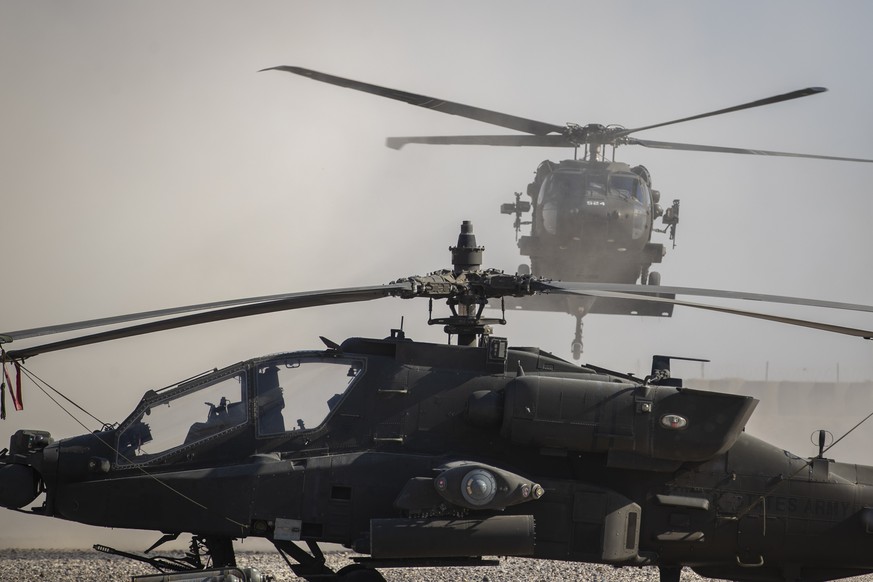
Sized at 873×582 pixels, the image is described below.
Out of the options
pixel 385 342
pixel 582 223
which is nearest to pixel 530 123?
pixel 582 223

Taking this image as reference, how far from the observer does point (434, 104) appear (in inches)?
532

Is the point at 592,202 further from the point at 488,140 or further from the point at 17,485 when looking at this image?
the point at 17,485

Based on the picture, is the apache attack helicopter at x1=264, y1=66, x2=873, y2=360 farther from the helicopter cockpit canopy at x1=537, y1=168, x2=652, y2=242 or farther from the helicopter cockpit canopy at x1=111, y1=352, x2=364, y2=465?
the helicopter cockpit canopy at x1=111, y1=352, x2=364, y2=465

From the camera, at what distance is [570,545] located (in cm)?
833

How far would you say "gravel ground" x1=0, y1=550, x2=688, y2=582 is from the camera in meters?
10.7

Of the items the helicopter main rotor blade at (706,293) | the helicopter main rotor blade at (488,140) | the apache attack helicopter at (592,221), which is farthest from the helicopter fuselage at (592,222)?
the helicopter main rotor blade at (706,293)

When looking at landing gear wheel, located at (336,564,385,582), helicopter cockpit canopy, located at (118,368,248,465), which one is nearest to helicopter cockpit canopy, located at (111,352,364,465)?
helicopter cockpit canopy, located at (118,368,248,465)

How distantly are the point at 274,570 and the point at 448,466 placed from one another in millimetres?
4098

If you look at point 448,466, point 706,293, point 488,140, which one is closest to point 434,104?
point 488,140

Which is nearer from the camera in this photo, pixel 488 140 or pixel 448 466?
pixel 448 466

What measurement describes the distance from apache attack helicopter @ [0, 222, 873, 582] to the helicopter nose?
0.05 feet

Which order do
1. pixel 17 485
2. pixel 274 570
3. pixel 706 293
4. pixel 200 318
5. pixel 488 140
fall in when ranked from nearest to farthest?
1. pixel 706 293
2. pixel 200 318
3. pixel 17 485
4. pixel 274 570
5. pixel 488 140

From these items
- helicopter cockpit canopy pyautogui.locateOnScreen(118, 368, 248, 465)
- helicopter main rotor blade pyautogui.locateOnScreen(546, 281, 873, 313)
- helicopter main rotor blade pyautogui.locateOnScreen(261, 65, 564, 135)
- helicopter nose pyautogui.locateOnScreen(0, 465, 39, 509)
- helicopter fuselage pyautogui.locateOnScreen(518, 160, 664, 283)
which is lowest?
helicopter nose pyautogui.locateOnScreen(0, 465, 39, 509)

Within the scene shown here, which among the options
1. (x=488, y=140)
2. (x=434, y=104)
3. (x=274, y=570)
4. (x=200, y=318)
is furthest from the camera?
(x=488, y=140)
